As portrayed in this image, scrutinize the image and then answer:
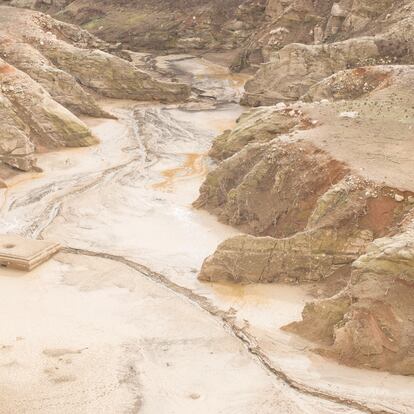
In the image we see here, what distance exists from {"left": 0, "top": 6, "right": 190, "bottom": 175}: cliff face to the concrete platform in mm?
6150

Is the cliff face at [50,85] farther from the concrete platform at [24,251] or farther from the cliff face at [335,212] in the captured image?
the cliff face at [335,212]

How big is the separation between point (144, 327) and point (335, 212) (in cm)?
456

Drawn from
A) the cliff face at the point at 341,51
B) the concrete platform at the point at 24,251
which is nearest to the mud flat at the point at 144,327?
the concrete platform at the point at 24,251

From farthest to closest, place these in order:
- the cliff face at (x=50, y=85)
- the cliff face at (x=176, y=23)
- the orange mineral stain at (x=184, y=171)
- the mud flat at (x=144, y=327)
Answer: the cliff face at (x=176, y=23) → the cliff face at (x=50, y=85) → the orange mineral stain at (x=184, y=171) → the mud flat at (x=144, y=327)

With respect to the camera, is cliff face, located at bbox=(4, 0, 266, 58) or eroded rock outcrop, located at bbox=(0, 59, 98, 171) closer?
eroded rock outcrop, located at bbox=(0, 59, 98, 171)

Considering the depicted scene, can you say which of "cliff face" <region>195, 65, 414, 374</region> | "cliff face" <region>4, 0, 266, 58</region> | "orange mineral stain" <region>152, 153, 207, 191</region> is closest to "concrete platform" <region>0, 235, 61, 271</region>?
"cliff face" <region>195, 65, 414, 374</region>

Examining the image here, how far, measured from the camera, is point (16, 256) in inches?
476

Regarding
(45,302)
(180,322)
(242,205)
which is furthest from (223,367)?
(242,205)

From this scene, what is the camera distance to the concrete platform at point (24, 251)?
12008mm

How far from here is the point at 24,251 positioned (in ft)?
40.7

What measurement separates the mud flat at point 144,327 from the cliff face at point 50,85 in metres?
3.74

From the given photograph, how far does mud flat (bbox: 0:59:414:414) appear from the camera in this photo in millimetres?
8031

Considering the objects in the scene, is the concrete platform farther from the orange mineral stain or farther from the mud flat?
the orange mineral stain

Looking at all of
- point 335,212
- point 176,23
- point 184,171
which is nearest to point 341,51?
point 184,171
